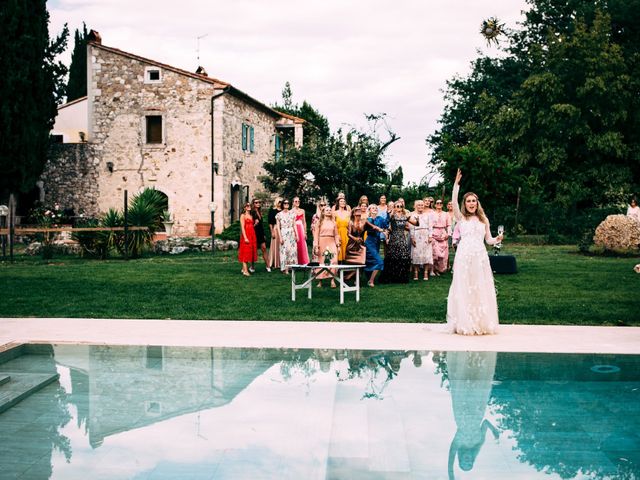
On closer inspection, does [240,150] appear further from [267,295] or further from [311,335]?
[311,335]

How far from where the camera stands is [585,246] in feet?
71.4

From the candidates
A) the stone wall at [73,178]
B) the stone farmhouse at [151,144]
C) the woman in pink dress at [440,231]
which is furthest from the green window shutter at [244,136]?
the woman in pink dress at [440,231]

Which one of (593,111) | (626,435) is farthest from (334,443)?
(593,111)

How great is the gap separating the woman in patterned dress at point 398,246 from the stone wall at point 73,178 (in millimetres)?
19101

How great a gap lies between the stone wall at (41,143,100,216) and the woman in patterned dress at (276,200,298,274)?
54.5 feet

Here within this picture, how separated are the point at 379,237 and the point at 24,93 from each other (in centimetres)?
1843

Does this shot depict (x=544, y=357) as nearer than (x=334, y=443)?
No

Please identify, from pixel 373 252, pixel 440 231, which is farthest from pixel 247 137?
pixel 373 252

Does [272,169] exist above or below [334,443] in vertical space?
above

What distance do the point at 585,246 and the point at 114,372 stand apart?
19.0 metres

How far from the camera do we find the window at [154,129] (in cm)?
2908

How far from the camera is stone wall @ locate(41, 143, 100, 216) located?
1156 inches

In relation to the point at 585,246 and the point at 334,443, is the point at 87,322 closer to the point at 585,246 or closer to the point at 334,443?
the point at 334,443

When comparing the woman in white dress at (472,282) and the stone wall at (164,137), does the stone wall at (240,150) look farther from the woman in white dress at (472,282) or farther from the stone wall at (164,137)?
the woman in white dress at (472,282)
